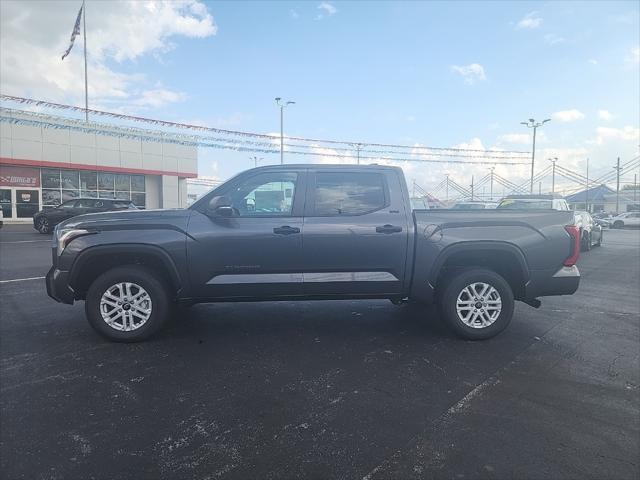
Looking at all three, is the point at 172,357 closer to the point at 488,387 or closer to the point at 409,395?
the point at 409,395

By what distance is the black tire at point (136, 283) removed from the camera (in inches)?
182

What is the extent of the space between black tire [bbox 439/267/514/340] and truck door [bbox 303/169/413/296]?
557mm

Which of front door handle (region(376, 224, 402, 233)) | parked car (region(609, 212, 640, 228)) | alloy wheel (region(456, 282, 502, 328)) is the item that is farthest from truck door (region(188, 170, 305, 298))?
parked car (region(609, 212, 640, 228))

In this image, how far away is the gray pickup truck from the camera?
465 centimetres

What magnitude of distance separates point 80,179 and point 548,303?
99.3 ft

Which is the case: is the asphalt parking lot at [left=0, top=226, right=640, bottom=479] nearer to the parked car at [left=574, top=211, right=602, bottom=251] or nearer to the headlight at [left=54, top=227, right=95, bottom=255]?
the headlight at [left=54, top=227, right=95, bottom=255]

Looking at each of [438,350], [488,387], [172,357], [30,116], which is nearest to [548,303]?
[438,350]

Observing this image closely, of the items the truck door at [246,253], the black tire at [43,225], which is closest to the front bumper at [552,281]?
the truck door at [246,253]

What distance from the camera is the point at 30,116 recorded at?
26.5 meters

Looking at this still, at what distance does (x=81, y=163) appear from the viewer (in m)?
28.9

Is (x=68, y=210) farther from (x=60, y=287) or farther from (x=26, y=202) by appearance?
(x=60, y=287)

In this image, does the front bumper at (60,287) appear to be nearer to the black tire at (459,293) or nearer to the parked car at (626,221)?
the black tire at (459,293)

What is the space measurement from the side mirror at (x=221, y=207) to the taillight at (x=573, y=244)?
3.71 meters

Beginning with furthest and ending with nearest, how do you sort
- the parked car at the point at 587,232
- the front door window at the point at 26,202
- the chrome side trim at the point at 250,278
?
the front door window at the point at 26,202
the parked car at the point at 587,232
the chrome side trim at the point at 250,278
